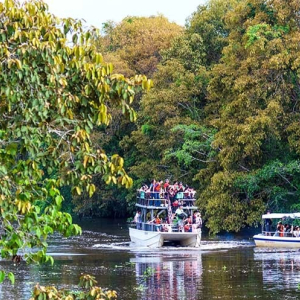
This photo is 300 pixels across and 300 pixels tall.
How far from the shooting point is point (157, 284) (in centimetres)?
2502

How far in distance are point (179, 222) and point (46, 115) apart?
1188 inches

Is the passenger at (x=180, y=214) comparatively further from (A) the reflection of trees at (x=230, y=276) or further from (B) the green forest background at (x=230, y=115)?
(A) the reflection of trees at (x=230, y=276)

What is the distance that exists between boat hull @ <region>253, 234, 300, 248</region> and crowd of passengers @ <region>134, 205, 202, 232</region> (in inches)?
113

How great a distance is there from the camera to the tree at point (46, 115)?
8.93 metres

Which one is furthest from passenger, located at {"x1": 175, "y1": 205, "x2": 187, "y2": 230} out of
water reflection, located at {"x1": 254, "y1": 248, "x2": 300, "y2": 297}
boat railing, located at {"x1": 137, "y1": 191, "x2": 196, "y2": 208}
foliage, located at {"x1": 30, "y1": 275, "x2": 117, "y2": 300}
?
foliage, located at {"x1": 30, "y1": 275, "x2": 117, "y2": 300}

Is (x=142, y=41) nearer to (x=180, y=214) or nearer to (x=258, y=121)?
(x=258, y=121)

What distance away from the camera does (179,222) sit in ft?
128

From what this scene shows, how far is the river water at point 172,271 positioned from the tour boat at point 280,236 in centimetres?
64

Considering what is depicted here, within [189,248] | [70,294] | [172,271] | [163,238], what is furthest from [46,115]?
[163,238]

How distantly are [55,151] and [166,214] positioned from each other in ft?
106

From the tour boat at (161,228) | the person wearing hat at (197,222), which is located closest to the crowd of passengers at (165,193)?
the tour boat at (161,228)

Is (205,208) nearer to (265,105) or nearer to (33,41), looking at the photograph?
(265,105)

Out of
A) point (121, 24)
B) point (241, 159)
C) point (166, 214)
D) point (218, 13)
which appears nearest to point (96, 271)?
point (166, 214)

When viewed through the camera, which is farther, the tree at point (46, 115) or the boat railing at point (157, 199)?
the boat railing at point (157, 199)
